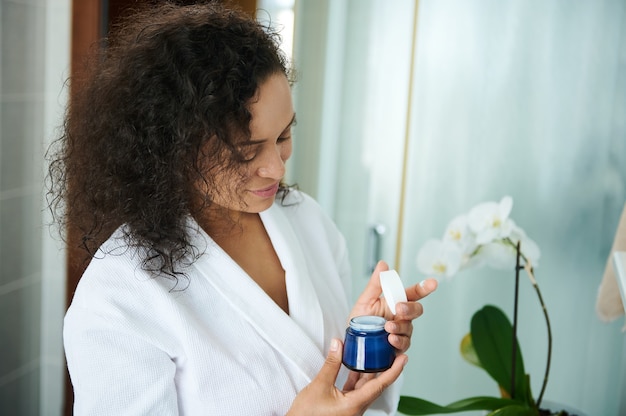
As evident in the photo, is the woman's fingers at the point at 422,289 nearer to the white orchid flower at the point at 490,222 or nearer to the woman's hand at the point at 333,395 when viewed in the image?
the woman's hand at the point at 333,395

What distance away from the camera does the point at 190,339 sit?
3.84 feet

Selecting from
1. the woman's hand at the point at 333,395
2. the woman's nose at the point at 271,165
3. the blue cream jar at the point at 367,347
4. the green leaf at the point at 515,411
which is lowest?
the green leaf at the point at 515,411

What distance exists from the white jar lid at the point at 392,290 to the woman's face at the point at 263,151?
211 millimetres

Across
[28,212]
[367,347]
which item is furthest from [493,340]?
[28,212]

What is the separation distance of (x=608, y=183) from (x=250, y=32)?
1.33 metres

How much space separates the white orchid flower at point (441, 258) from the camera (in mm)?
1848

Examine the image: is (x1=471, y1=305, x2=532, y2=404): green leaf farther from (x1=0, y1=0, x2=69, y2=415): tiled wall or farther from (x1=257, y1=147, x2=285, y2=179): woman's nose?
(x1=0, y1=0, x2=69, y2=415): tiled wall

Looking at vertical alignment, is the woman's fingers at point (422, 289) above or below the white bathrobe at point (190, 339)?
above

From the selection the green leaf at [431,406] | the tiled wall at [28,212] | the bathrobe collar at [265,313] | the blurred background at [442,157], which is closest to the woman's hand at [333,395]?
the bathrobe collar at [265,313]

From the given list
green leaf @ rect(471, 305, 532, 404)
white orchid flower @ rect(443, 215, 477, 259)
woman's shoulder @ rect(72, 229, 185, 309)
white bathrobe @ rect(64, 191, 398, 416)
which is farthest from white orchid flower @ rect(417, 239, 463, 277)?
woman's shoulder @ rect(72, 229, 185, 309)

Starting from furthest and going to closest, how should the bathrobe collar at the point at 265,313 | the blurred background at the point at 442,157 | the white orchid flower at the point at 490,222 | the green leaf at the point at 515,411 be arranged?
1. the blurred background at the point at 442,157
2. the white orchid flower at the point at 490,222
3. the green leaf at the point at 515,411
4. the bathrobe collar at the point at 265,313

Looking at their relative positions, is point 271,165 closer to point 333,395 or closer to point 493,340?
point 333,395

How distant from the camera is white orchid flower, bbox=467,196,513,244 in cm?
180

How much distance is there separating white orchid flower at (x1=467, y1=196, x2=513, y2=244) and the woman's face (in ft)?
2.35
